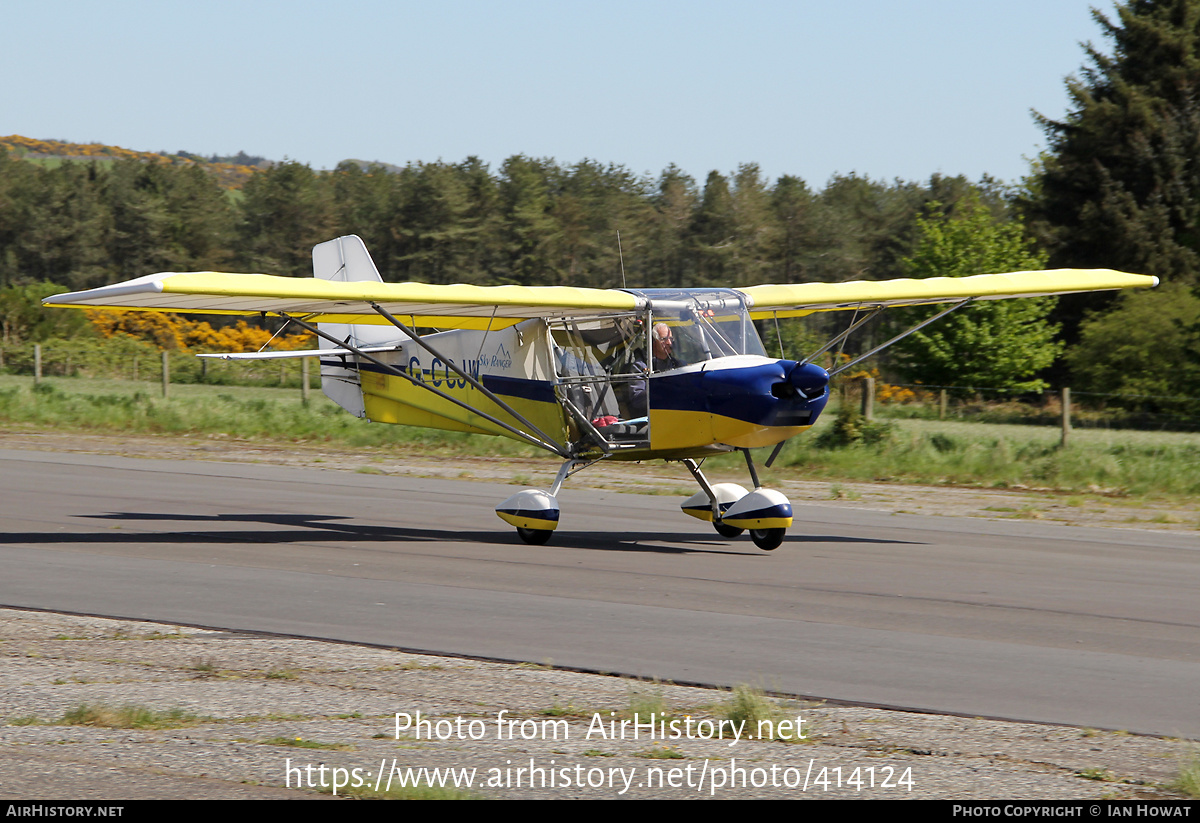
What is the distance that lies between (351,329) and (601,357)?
477 centimetres

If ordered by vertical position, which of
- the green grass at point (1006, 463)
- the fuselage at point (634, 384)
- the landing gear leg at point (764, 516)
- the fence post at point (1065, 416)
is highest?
the fuselage at point (634, 384)

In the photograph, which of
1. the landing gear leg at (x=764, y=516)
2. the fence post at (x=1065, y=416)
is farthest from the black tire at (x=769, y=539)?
the fence post at (x=1065, y=416)

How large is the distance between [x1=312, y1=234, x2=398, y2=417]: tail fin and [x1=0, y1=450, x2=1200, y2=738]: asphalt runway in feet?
4.78

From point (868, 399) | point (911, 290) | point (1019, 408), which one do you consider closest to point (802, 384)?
point (911, 290)

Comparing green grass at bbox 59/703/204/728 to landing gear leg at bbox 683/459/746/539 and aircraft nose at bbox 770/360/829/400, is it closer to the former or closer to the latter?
aircraft nose at bbox 770/360/829/400

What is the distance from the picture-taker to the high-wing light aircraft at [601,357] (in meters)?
11.7

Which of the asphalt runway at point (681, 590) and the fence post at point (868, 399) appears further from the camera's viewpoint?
the fence post at point (868, 399)

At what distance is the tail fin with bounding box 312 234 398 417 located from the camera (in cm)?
1620

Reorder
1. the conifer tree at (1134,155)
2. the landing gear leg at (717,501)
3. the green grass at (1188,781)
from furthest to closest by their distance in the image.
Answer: the conifer tree at (1134,155)
the landing gear leg at (717,501)
the green grass at (1188,781)

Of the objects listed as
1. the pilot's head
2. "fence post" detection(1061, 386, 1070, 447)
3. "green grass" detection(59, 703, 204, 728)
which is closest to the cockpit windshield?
the pilot's head

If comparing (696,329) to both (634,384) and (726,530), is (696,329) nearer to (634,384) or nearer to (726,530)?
(634,384)

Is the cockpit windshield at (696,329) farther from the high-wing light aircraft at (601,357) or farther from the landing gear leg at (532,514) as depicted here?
the landing gear leg at (532,514)

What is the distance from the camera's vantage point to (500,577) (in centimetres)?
1069

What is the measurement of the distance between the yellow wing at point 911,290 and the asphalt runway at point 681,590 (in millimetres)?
2702
